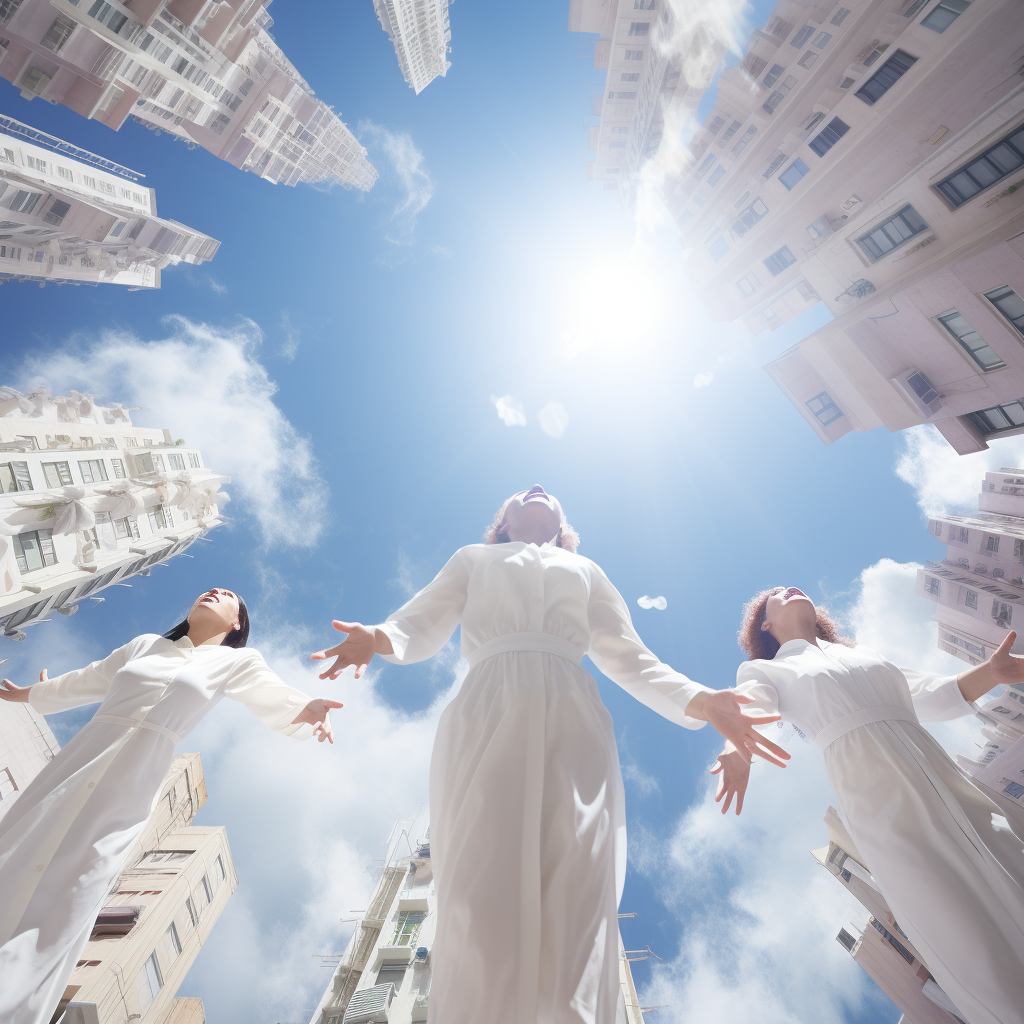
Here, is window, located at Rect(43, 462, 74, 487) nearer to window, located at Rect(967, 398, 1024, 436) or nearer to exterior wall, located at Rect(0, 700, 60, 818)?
exterior wall, located at Rect(0, 700, 60, 818)

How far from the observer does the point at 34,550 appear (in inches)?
598

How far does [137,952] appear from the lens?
1505 centimetres

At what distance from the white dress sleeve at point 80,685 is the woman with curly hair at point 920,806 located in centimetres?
628

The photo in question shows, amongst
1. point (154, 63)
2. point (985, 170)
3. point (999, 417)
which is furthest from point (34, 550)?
point (999, 417)

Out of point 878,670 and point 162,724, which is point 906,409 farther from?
point 162,724

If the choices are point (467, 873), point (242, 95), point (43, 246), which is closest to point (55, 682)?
point (467, 873)

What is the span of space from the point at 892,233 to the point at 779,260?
19.0ft

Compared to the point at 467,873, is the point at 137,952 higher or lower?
lower

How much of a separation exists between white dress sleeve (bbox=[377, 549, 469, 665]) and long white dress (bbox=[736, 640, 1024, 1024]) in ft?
11.2

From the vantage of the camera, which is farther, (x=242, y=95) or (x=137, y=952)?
(x=242, y=95)

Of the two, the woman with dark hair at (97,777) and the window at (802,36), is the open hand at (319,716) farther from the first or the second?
the window at (802,36)

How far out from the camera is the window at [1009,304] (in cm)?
960

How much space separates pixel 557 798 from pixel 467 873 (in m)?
0.66

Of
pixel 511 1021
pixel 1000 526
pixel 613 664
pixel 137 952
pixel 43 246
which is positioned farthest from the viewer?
pixel 1000 526
